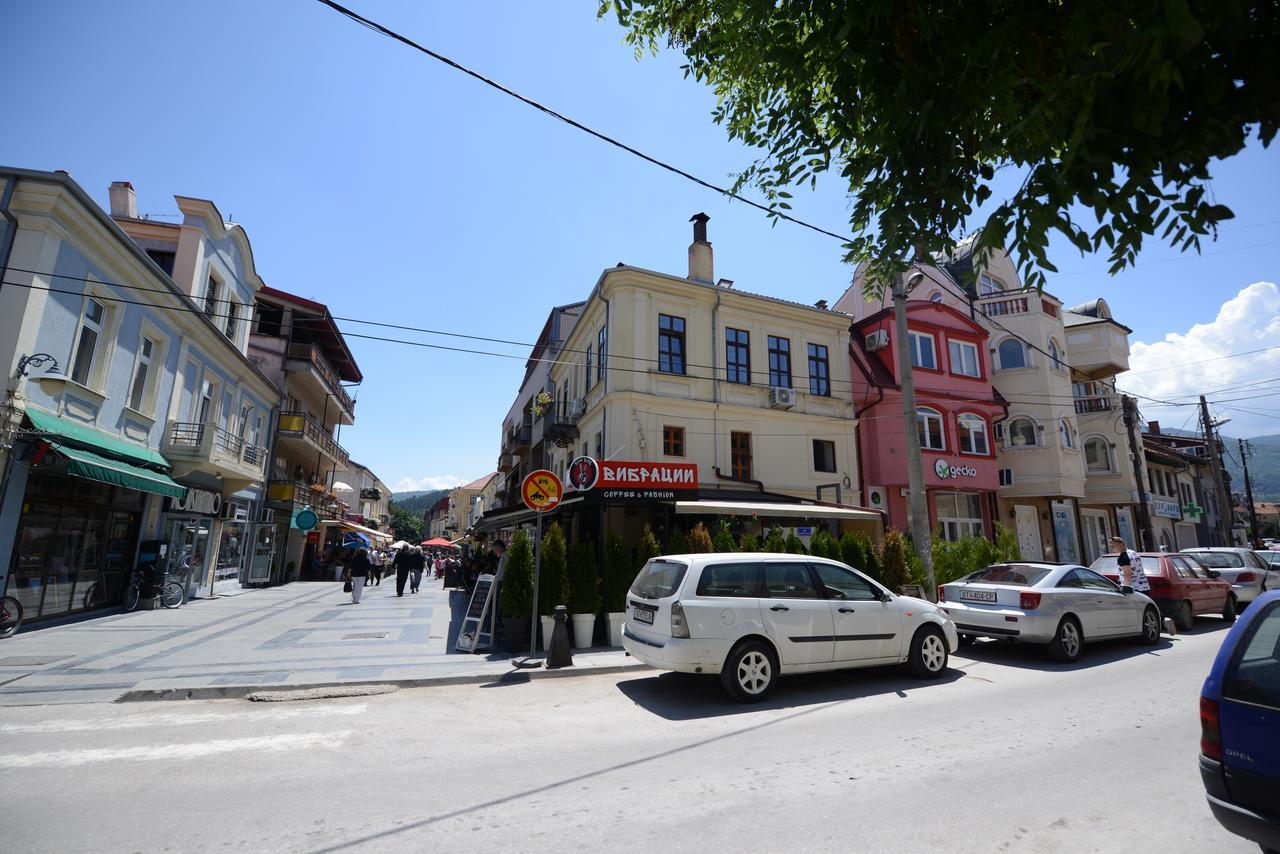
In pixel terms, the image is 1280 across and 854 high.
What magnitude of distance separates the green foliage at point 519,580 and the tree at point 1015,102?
7.93m

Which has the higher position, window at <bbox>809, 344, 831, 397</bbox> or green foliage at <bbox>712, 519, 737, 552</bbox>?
window at <bbox>809, 344, 831, 397</bbox>

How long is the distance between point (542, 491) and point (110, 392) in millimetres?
11124

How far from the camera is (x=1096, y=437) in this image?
30016 mm

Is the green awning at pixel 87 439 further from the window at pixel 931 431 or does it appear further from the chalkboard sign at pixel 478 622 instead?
the window at pixel 931 431

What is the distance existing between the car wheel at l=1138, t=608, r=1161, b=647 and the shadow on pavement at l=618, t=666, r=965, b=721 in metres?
4.44

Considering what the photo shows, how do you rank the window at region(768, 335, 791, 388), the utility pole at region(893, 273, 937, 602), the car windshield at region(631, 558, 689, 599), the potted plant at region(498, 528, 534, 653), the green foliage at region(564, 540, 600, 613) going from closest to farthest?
the car windshield at region(631, 558, 689, 599), the potted plant at region(498, 528, 534, 653), the green foliage at region(564, 540, 600, 613), the utility pole at region(893, 273, 937, 602), the window at region(768, 335, 791, 388)

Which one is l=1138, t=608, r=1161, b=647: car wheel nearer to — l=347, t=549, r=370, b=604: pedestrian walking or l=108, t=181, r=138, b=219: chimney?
l=347, t=549, r=370, b=604: pedestrian walking

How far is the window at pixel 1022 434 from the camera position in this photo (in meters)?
25.9

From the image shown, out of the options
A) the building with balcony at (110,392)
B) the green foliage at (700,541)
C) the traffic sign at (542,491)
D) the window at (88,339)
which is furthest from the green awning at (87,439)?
the green foliage at (700,541)

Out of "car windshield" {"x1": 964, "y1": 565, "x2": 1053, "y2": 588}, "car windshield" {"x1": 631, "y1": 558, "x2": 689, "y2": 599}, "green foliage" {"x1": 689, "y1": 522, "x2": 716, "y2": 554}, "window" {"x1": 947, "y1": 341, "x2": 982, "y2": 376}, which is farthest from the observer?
"window" {"x1": 947, "y1": 341, "x2": 982, "y2": 376}

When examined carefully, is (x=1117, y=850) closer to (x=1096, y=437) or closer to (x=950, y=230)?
(x=950, y=230)

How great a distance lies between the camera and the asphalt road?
144 inches

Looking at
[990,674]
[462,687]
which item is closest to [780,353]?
[990,674]

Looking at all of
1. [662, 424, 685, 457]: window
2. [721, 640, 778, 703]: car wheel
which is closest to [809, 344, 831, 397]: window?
[662, 424, 685, 457]: window
